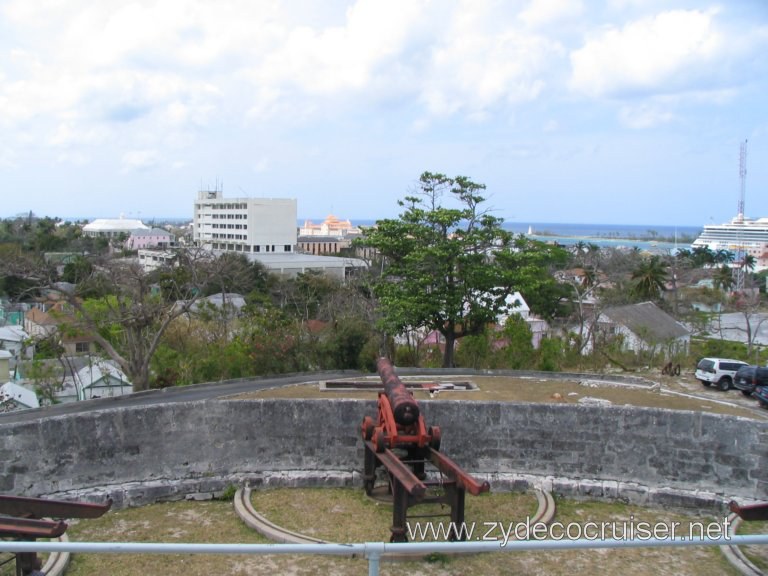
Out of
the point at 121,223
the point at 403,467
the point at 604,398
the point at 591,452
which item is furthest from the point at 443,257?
the point at 121,223

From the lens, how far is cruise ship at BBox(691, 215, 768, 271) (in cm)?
11684

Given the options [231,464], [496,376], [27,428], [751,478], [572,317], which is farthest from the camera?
[572,317]

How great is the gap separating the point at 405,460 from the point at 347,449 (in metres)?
1.43

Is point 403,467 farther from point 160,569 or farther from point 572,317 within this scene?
point 572,317

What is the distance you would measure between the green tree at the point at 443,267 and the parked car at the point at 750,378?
5.92 metres

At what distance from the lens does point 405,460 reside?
8.97 m

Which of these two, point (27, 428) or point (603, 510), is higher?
point (27, 428)

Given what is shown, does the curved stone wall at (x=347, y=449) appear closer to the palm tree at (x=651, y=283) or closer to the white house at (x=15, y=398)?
the white house at (x=15, y=398)

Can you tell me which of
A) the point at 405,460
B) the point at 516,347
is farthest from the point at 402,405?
the point at 516,347

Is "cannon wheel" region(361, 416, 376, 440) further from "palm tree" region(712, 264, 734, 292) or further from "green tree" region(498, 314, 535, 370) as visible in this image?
"palm tree" region(712, 264, 734, 292)

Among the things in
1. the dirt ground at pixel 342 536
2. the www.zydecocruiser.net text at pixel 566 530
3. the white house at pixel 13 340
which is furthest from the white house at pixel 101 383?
the www.zydecocruiser.net text at pixel 566 530

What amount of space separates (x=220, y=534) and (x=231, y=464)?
1627 mm

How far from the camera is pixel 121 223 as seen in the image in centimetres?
13325

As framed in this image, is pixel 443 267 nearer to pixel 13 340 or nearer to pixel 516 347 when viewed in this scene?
pixel 516 347
